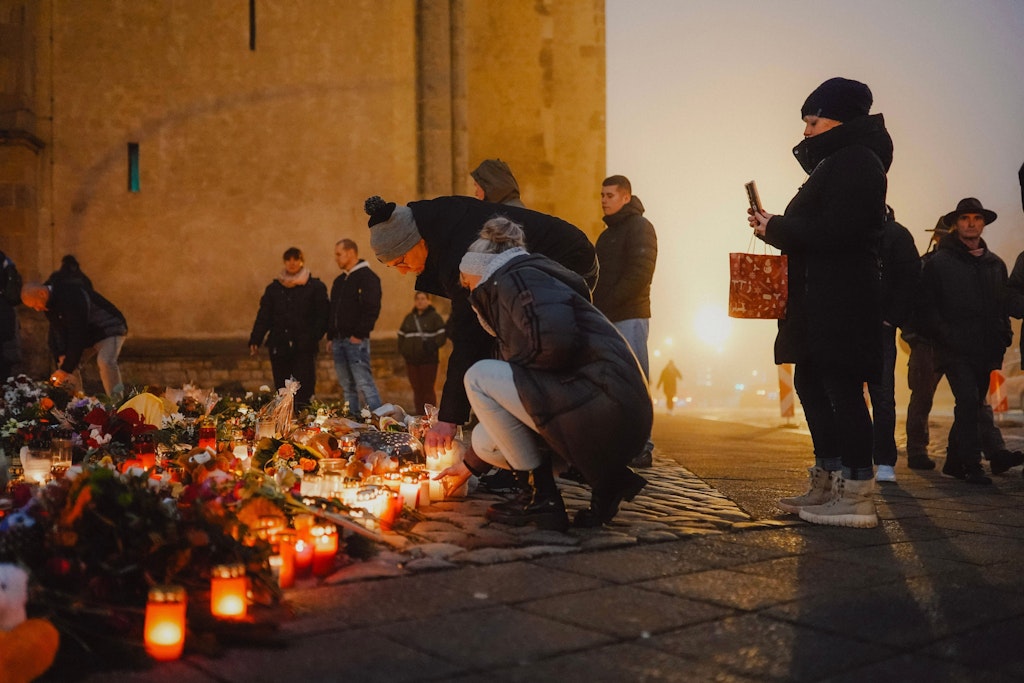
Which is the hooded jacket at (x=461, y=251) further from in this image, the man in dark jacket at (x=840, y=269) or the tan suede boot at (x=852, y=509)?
the tan suede boot at (x=852, y=509)

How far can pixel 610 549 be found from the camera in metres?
3.89

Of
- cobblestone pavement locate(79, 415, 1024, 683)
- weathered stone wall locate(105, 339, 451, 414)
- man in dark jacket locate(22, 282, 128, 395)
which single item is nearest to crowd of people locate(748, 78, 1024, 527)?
cobblestone pavement locate(79, 415, 1024, 683)

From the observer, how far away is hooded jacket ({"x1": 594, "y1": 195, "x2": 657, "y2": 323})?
23.5ft

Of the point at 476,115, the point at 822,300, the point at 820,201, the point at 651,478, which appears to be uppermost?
the point at 476,115

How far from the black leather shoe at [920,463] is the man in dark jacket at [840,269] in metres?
3.06

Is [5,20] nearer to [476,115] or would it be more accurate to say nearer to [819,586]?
[476,115]

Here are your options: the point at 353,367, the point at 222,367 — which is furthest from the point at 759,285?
the point at 222,367

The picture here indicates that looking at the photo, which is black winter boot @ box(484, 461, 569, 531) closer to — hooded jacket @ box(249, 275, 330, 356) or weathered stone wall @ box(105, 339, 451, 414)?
hooded jacket @ box(249, 275, 330, 356)

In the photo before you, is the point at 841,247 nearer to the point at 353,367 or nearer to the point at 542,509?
the point at 542,509

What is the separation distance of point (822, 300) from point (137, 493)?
9.76 feet

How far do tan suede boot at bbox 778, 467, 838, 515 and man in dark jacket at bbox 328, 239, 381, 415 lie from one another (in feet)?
19.3

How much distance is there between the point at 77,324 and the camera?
9.41m

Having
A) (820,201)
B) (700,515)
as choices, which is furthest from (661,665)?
(820,201)

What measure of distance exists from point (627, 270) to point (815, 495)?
8.68ft
